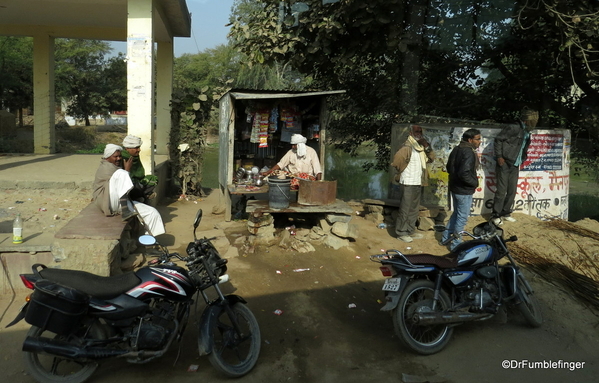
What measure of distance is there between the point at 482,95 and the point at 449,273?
300 inches

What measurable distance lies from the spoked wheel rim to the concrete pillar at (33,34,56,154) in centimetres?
1262

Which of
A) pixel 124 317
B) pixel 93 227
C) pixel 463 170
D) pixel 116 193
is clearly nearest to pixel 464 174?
pixel 463 170

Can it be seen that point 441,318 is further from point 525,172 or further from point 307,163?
point 525,172

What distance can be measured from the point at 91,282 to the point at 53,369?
74 centimetres

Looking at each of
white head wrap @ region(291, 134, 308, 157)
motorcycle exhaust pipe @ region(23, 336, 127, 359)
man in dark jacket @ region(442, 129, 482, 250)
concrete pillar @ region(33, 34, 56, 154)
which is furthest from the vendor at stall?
concrete pillar @ region(33, 34, 56, 154)

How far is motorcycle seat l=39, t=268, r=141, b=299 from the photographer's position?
3.31m

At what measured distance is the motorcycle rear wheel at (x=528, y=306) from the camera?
465cm

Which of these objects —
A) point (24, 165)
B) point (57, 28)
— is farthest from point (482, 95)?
point (57, 28)

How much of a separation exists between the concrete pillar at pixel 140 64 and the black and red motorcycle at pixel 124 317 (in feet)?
17.9

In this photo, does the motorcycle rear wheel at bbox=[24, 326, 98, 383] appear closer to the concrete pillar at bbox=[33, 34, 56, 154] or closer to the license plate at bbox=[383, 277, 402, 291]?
the license plate at bbox=[383, 277, 402, 291]

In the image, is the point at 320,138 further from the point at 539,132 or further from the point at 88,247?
the point at 88,247

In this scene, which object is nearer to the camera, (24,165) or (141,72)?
(141,72)

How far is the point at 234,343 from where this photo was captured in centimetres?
376

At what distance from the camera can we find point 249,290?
5.49 metres
